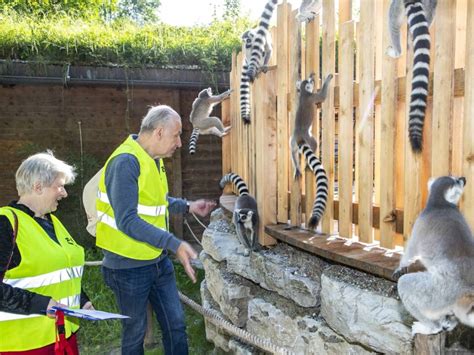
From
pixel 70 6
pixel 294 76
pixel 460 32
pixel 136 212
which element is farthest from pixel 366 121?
pixel 70 6

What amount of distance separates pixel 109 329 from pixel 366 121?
3.82 meters

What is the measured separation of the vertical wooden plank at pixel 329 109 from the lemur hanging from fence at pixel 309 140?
1.9 inches

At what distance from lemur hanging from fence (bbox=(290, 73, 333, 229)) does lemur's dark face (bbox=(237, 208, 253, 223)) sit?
596mm

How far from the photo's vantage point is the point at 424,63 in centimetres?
213

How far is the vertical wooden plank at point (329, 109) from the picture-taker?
304cm

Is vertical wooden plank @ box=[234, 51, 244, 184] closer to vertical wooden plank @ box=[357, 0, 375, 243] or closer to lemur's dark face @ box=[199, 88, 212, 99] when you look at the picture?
lemur's dark face @ box=[199, 88, 212, 99]

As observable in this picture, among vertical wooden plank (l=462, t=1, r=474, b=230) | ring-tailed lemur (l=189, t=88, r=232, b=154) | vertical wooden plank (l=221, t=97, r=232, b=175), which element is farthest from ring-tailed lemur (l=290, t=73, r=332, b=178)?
ring-tailed lemur (l=189, t=88, r=232, b=154)

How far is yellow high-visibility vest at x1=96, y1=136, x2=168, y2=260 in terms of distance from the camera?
2836 mm

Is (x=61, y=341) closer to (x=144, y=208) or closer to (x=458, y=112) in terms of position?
(x=144, y=208)

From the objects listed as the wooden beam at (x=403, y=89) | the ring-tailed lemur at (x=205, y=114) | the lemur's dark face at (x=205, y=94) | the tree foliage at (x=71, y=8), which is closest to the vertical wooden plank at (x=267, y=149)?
the wooden beam at (x=403, y=89)

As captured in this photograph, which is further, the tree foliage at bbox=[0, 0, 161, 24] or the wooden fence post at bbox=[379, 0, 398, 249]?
the tree foliage at bbox=[0, 0, 161, 24]

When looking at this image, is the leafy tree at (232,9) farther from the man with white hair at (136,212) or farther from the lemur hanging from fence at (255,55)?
the man with white hair at (136,212)

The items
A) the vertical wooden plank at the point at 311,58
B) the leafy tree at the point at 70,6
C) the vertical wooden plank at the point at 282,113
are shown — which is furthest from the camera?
the leafy tree at the point at 70,6

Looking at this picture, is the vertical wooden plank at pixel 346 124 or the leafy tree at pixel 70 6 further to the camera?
the leafy tree at pixel 70 6
